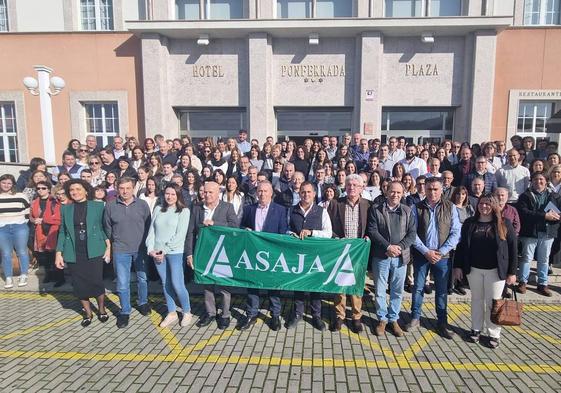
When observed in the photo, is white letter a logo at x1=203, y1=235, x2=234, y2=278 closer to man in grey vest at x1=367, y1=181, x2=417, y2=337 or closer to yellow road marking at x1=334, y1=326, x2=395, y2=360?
yellow road marking at x1=334, y1=326, x2=395, y2=360

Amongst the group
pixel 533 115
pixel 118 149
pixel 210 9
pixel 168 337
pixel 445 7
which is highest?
pixel 210 9

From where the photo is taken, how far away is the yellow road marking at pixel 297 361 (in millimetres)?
3843

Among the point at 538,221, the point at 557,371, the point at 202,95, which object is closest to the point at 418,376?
the point at 557,371

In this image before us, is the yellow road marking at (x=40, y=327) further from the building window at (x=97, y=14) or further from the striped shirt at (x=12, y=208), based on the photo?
the building window at (x=97, y=14)

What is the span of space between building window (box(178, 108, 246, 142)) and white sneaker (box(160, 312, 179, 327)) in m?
10.4

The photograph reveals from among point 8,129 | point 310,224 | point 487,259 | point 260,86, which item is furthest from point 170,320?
point 8,129

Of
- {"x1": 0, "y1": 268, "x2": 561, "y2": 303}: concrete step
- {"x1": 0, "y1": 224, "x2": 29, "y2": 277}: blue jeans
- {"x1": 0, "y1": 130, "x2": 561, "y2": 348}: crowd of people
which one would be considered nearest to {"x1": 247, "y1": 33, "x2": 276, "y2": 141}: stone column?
{"x1": 0, "y1": 130, "x2": 561, "y2": 348}: crowd of people

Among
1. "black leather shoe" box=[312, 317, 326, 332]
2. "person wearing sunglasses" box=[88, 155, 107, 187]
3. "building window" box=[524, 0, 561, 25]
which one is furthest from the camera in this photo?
"building window" box=[524, 0, 561, 25]

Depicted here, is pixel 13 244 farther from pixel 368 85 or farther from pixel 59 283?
pixel 368 85

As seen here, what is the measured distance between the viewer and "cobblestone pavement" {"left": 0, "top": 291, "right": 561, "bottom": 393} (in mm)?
3576

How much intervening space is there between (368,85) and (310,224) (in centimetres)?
993

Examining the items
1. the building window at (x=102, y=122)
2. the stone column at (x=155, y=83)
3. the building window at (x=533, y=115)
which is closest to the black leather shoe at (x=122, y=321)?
the stone column at (x=155, y=83)

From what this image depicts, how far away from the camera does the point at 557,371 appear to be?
3.80 metres

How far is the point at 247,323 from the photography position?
4.76 meters
